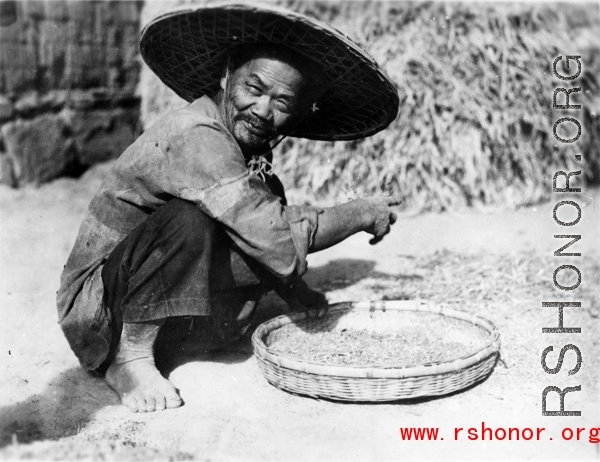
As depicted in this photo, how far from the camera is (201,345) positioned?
2619 millimetres

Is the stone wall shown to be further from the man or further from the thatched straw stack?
the man

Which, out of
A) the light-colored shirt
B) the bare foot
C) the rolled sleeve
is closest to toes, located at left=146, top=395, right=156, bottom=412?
the bare foot

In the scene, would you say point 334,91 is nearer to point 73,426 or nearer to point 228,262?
point 228,262

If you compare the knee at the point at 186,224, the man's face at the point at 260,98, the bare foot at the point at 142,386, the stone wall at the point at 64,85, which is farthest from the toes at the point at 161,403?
the stone wall at the point at 64,85

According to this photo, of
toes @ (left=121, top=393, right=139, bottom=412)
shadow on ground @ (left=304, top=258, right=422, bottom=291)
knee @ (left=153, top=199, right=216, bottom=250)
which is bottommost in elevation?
shadow on ground @ (left=304, top=258, right=422, bottom=291)

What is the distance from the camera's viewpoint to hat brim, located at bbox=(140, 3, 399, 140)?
2.14m

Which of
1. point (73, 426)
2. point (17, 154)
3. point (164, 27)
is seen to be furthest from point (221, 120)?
point (17, 154)

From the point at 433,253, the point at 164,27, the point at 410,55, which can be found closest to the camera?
the point at 164,27

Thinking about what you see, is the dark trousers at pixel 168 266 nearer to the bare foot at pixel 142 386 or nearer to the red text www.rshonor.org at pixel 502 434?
the bare foot at pixel 142 386

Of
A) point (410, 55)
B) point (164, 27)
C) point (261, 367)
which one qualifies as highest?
point (164, 27)

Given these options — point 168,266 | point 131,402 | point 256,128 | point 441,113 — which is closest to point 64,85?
point 441,113

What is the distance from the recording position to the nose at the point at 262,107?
2.23 metres

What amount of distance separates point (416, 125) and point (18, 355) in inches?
109

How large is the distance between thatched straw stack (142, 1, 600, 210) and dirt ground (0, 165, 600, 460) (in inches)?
29.3
